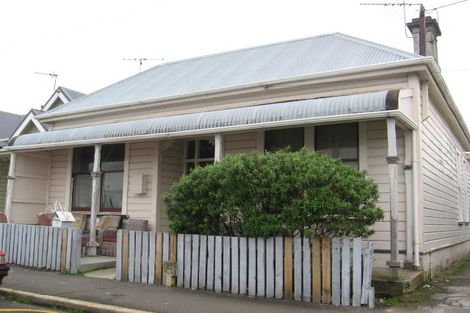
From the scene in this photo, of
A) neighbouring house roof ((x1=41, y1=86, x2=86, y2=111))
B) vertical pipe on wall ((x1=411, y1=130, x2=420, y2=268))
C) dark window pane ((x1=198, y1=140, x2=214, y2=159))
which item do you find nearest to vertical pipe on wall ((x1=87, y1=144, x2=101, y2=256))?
dark window pane ((x1=198, y1=140, x2=214, y2=159))

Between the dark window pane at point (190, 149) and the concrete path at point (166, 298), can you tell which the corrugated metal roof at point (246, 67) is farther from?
the concrete path at point (166, 298)

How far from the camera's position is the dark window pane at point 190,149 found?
1374cm

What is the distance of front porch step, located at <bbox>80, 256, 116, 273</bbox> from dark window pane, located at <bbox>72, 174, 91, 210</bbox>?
10.6 ft

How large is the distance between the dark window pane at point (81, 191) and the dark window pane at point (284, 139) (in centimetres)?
608

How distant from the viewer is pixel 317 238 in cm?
736

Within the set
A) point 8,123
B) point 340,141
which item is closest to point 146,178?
point 340,141

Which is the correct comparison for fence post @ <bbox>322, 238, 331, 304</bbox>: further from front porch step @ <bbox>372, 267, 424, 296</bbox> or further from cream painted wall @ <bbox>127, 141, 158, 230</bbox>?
cream painted wall @ <bbox>127, 141, 158, 230</bbox>

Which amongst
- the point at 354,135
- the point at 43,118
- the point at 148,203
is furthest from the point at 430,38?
the point at 43,118

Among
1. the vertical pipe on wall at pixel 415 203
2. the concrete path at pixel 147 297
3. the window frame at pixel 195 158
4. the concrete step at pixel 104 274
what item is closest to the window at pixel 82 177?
the window frame at pixel 195 158

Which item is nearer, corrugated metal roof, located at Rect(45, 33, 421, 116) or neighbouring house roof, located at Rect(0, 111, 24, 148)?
corrugated metal roof, located at Rect(45, 33, 421, 116)

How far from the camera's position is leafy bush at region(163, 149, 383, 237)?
7312 millimetres

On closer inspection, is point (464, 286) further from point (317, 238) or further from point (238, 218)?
point (238, 218)

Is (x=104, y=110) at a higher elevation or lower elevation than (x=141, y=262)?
higher

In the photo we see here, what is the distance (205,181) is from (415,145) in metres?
4.27
